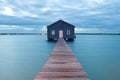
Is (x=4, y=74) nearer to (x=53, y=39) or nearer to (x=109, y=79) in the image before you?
(x=109, y=79)

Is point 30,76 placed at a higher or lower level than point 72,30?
lower

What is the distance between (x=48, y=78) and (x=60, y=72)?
3.21ft

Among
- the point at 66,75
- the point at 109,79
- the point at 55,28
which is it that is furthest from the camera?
the point at 55,28

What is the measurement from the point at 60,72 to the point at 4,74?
19.1 ft

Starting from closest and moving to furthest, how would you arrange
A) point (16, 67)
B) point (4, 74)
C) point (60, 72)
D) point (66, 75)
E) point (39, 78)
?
point (39, 78) < point (66, 75) < point (60, 72) < point (4, 74) < point (16, 67)

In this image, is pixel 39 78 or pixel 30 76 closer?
pixel 39 78

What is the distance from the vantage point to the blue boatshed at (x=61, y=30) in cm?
3553

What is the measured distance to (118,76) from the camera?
1112 centimetres

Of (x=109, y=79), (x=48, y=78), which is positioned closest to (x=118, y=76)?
(x=109, y=79)

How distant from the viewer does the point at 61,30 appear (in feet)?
117

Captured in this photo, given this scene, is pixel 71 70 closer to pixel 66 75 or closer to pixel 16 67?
pixel 66 75

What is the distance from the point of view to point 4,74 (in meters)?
11.9

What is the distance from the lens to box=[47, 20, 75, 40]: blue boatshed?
3553 cm

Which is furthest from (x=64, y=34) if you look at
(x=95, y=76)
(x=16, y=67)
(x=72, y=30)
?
(x=95, y=76)
